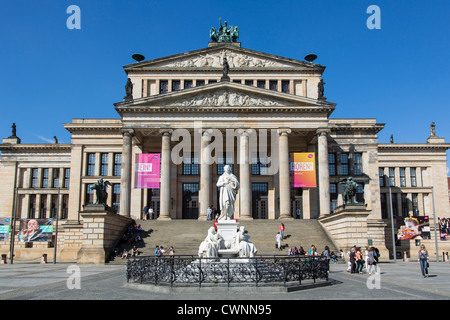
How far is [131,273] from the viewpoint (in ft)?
58.7

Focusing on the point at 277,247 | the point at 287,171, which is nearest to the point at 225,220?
the point at 277,247

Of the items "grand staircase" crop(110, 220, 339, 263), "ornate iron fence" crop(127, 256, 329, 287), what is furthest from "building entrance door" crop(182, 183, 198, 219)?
"ornate iron fence" crop(127, 256, 329, 287)

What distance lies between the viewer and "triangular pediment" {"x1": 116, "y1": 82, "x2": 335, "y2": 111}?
47406 millimetres

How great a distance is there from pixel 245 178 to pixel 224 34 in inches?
960

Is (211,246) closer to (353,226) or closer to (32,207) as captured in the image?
(353,226)

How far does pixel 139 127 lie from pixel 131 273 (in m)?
31.3

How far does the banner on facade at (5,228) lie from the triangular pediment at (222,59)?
27.6 meters

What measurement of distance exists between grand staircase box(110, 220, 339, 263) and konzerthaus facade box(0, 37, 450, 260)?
6.27 feet

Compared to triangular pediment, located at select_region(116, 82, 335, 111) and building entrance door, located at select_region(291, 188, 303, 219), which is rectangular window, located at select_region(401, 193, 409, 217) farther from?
triangular pediment, located at select_region(116, 82, 335, 111)

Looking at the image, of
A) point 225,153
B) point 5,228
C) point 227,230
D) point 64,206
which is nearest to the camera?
point 227,230

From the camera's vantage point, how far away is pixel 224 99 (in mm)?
48062

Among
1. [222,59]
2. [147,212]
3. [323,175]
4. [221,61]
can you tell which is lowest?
[147,212]

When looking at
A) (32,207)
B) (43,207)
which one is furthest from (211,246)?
(32,207)
